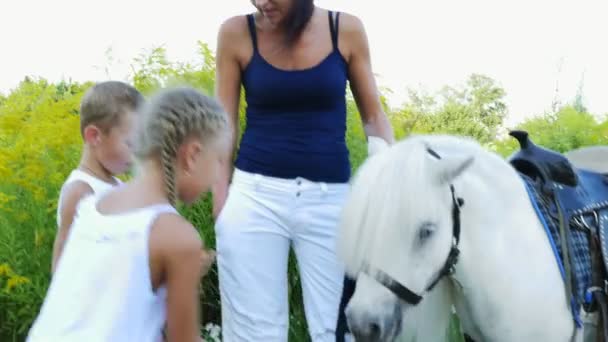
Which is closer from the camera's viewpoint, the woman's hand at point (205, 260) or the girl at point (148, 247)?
the girl at point (148, 247)

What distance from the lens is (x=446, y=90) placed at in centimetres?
1451

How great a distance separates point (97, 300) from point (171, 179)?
330 millimetres

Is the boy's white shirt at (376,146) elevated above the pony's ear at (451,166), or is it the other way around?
the pony's ear at (451,166)

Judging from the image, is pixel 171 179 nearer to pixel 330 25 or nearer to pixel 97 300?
pixel 97 300

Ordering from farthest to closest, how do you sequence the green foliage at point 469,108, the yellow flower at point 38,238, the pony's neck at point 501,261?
the green foliage at point 469,108 < the yellow flower at point 38,238 < the pony's neck at point 501,261

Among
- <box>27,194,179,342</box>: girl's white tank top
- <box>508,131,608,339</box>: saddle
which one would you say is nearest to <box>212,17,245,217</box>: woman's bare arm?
<box>27,194,179,342</box>: girl's white tank top

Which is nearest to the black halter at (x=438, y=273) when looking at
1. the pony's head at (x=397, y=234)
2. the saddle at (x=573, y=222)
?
the pony's head at (x=397, y=234)

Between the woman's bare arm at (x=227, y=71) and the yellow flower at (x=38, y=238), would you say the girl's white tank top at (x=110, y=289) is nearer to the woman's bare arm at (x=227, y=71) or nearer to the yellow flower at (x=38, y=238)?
the woman's bare arm at (x=227, y=71)

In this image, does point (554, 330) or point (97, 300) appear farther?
point (554, 330)

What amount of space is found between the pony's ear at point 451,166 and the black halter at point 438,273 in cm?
8

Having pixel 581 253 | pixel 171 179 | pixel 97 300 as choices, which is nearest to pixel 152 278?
pixel 97 300

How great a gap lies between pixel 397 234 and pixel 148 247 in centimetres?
75

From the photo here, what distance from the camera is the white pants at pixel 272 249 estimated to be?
2.45 metres

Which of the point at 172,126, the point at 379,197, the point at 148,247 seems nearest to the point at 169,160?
the point at 172,126
